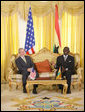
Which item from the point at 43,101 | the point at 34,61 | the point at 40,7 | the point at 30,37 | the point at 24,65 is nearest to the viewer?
the point at 43,101

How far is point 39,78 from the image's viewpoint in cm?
597

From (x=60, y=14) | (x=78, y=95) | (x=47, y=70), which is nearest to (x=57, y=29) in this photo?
(x=60, y=14)

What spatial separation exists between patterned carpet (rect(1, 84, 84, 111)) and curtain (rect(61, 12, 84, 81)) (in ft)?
6.37

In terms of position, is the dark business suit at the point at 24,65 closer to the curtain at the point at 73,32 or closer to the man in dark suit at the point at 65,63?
the man in dark suit at the point at 65,63

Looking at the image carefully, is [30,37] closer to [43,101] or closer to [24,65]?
[24,65]

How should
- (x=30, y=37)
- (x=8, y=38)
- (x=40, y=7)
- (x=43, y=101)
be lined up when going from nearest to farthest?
1. (x=43, y=101)
2. (x=30, y=37)
3. (x=40, y=7)
4. (x=8, y=38)

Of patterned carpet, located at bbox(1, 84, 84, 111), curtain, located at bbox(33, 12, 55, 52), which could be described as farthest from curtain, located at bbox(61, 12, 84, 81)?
patterned carpet, located at bbox(1, 84, 84, 111)

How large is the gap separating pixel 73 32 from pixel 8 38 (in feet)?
8.18

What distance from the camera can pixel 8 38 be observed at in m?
7.76

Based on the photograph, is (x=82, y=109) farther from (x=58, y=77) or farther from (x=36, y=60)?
(x=36, y=60)

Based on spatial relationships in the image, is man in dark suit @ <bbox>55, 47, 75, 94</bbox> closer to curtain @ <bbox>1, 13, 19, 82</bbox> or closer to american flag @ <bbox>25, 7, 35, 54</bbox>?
american flag @ <bbox>25, 7, 35, 54</bbox>

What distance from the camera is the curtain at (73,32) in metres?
7.78

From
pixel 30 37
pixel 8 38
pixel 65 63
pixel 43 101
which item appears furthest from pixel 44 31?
pixel 43 101

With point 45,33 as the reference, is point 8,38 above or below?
below
